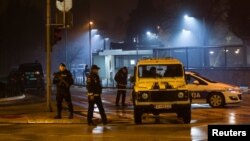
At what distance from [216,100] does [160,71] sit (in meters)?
5.22

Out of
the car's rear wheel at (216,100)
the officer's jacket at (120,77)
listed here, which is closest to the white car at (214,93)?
the car's rear wheel at (216,100)

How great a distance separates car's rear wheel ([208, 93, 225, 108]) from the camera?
23.1 metres

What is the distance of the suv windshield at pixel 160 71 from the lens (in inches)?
728

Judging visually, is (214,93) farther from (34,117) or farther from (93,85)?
Answer: (34,117)

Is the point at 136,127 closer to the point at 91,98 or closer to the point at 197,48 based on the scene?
the point at 91,98

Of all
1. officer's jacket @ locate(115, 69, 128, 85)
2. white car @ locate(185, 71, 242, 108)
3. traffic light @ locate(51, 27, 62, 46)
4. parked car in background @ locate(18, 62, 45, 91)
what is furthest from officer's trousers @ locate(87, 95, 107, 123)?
parked car in background @ locate(18, 62, 45, 91)

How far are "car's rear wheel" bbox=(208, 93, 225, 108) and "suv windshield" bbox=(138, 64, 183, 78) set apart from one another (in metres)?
4.98

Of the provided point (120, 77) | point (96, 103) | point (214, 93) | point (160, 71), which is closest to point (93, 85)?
point (96, 103)

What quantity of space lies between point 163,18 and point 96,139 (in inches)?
2399

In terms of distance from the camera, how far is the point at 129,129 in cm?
1625

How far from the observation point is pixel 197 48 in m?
41.8

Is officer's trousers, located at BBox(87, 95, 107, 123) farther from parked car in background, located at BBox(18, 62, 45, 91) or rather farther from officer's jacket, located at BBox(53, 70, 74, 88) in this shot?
parked car in background, located at BBox(18, 62, 45, 91)

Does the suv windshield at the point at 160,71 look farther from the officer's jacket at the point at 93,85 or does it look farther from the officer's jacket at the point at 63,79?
the officer's jacket at the point at 63,79

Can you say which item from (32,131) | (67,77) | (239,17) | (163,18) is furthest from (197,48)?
(163,18)
